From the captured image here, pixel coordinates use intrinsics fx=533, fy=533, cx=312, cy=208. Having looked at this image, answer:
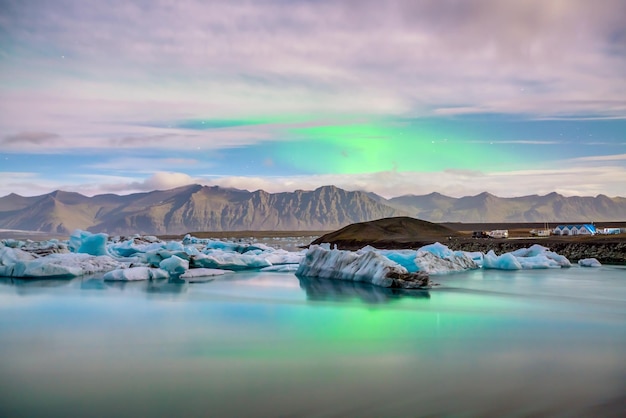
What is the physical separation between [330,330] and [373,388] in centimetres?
365

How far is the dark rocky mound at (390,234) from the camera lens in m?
42.8

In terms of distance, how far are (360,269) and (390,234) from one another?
3022 centimetres

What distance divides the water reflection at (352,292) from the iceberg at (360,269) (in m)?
0.26

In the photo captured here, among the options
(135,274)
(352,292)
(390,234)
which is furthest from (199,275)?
(390,234)

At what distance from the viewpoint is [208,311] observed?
11.6 m

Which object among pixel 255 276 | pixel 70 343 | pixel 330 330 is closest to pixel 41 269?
pixel 255 276

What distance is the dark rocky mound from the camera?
42.8m

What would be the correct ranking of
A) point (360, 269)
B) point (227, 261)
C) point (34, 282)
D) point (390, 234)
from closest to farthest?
point (360, 269) < point (34, 282) < point (227, 261) < point (390, 234)

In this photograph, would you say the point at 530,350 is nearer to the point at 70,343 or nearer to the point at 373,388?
the point at 373,388

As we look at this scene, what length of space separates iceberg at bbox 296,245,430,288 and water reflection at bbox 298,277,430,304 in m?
0.26

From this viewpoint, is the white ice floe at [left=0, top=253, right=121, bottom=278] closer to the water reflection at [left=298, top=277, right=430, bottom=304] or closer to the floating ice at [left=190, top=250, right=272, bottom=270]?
the floating ice at [left=190, top=250, right=272, bottom=270]

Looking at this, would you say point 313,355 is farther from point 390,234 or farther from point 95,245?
point 390,234

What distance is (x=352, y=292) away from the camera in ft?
49.6

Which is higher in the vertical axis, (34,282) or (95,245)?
(95,245)
